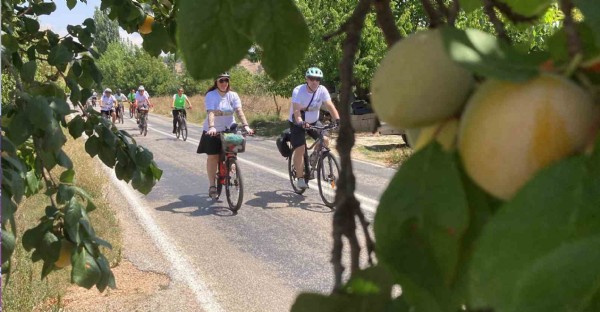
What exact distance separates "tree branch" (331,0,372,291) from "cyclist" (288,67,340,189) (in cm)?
521

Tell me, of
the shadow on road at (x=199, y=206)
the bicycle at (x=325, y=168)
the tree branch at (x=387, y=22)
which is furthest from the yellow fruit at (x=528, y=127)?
the shadow on road at (x=199, y=206)

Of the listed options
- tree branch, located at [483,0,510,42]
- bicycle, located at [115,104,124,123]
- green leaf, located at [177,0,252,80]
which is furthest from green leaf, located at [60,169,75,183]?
bicycle, located at [115,104,124,123]

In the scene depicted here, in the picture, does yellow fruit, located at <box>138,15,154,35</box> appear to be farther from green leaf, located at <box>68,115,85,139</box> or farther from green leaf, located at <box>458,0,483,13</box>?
green leaf, located at <box>458,0,483,13</box>

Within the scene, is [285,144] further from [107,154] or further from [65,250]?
[65,250]

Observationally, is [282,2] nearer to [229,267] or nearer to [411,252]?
[411,252]

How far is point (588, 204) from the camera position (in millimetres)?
341

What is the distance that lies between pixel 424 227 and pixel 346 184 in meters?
0.12

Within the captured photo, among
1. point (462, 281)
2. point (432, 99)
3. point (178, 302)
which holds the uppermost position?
point (432, 99)

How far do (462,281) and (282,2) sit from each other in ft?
1.13

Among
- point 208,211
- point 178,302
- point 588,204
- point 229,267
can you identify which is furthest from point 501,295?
point 208,211

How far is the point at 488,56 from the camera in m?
0.41

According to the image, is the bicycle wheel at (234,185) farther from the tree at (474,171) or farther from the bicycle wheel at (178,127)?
the bicycle wheel at (178,127)

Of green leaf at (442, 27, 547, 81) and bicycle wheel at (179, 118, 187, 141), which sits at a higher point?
green leaf at (442, 27, 547, 81)

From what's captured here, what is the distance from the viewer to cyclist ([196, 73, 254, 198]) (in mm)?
6195
